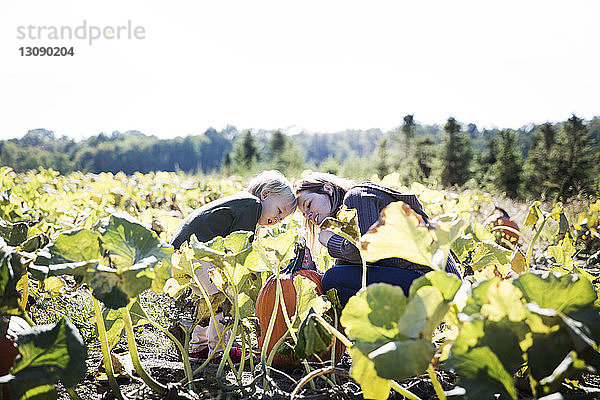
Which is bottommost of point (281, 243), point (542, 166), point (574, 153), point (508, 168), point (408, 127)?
point (508, 168)

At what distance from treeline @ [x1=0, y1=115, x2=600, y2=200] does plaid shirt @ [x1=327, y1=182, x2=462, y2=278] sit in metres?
4.98

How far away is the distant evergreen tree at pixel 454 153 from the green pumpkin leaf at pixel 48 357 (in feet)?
98.4

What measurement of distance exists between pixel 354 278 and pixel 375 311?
118 cm

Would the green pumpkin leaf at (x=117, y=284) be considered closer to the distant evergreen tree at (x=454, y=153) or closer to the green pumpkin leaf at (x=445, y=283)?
the green pumpkin leaf at (x=445, y=283)

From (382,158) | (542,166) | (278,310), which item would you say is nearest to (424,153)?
(382,158)

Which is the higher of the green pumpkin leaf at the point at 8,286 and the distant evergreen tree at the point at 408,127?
the distant evergreen tree at the point at 408,127

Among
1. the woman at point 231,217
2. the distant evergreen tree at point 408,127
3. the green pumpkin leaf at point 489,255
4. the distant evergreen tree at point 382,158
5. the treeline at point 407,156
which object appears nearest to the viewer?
the green pumpkin leaf at point 489,255

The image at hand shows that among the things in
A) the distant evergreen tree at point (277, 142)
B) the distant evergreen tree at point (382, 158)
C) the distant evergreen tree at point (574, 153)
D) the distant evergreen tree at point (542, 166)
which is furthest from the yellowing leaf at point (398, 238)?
the distant evergreen tree at point (277, 142)

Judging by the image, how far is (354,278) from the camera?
1990 mm

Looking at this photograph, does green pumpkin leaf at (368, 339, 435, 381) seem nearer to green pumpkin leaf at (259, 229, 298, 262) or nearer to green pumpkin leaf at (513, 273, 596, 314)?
green pumpkin leaf at (513, 273, 596, 314)

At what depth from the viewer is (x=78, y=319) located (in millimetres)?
2203

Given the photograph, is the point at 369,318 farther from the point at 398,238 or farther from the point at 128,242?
the point at 128,242

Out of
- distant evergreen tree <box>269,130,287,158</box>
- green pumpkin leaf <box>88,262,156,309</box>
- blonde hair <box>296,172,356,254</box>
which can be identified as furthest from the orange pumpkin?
distant evergreen tree <box>269,130,287,158</box>

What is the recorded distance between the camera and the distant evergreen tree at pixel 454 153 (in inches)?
1166
